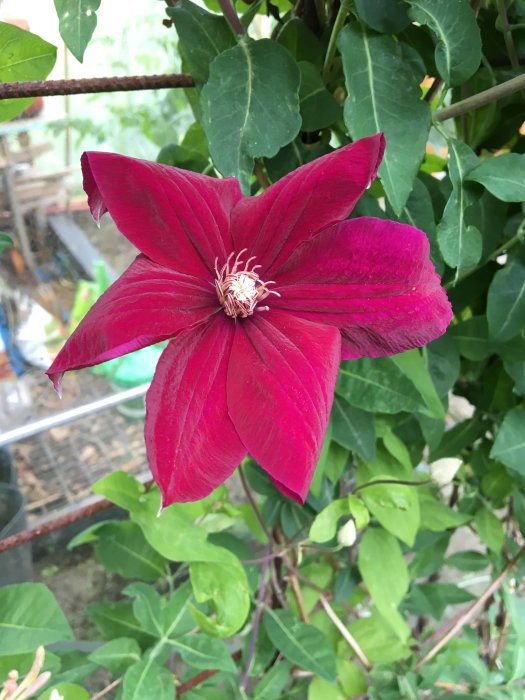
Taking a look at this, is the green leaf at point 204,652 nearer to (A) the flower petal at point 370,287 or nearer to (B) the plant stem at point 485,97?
(A) the flower petal at point 370,287

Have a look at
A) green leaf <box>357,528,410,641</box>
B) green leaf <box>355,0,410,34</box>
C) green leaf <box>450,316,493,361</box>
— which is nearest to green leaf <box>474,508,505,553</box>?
green leaf <box>357,528,410,641</box>

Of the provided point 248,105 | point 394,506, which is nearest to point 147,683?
point 394,506

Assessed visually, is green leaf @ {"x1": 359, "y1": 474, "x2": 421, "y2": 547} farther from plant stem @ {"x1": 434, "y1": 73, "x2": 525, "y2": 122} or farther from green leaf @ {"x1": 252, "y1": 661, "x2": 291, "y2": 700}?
plant stem @ {"x1": 434, "y1": 73, "x2": 525, "y2": 122}

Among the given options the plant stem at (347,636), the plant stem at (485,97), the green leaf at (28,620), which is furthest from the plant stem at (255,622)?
the plant stem at (485,97)

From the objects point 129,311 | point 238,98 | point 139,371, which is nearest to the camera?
point 129,311

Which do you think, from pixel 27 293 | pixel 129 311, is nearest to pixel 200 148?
pixel 129 311

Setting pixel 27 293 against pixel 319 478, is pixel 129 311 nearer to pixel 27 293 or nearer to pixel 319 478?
pixel 319 478
